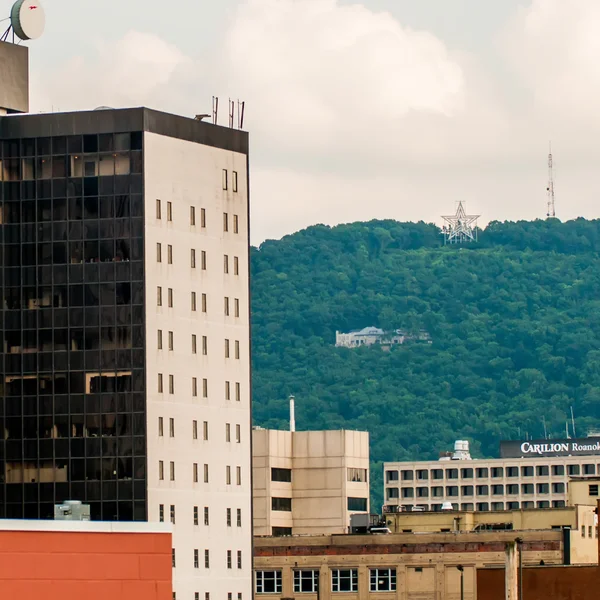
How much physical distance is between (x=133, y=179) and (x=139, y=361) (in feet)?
53.0

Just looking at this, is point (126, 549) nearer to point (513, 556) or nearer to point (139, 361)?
point (513, 556)

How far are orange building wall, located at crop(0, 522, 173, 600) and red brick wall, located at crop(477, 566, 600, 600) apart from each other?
283ft

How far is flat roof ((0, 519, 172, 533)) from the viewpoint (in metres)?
85.9

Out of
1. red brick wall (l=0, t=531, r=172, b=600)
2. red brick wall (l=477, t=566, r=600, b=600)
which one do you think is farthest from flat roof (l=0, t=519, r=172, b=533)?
red brick wall (l=477, t=566, r=600, b=600)

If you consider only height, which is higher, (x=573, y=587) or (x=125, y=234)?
(x=125, y=234)

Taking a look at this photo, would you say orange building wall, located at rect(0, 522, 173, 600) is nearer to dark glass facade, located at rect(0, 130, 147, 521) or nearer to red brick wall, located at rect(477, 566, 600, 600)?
red brick wall, located at rect(477, 566, 600, 600)

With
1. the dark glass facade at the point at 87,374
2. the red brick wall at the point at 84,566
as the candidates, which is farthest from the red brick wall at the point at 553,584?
the red brick wall at the point at 84,566

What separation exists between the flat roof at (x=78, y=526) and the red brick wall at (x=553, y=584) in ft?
283

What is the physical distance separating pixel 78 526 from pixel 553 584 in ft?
299

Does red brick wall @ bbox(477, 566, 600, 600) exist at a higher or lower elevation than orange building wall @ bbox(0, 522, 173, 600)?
lower

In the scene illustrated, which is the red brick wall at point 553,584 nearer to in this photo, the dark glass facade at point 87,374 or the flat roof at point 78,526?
→ the dark glass facade at point 87,374

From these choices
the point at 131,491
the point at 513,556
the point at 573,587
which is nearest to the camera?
the point at 513,556

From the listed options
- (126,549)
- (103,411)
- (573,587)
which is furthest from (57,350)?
(126,549)

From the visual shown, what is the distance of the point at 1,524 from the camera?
85.8 m
